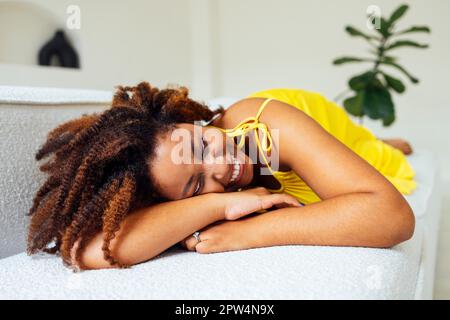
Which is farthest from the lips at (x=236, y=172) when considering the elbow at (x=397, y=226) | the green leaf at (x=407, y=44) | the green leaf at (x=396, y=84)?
the green leaf at (x=407, y=44)

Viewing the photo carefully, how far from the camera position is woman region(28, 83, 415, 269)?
0.75 metres

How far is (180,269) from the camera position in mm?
696

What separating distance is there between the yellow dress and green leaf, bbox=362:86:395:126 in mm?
648

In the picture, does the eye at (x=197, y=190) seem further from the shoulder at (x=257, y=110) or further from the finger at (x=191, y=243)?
the shoulder at (x=257, y=110)

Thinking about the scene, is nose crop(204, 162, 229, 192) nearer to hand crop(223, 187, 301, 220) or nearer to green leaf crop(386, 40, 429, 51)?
hand crop(223, 187, 301, 220)

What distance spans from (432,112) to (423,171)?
1.66 meters

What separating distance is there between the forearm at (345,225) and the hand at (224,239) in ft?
0.05

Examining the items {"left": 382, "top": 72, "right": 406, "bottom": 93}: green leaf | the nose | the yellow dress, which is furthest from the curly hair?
{"left": 382, "top": 72, "right": 406, "bottom": 93}: green leaf

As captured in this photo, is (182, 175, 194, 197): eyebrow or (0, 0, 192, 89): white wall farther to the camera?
(0, 0, 192, 89): white wall

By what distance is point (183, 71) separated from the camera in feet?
12.0

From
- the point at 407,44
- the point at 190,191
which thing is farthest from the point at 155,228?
the point at 407,44

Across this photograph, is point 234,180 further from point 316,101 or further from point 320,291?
point 316,101

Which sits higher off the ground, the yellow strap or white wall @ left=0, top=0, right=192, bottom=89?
white wall @ left=0, top=0, right=192, bottom=89

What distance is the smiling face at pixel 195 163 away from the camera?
814mm
